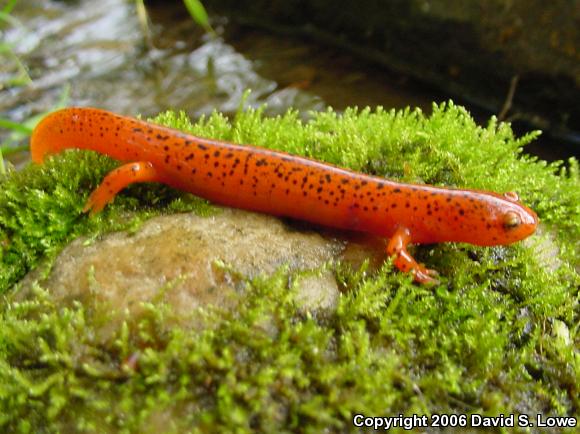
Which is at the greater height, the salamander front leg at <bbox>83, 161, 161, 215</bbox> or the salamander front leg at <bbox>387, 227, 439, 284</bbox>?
the salamander front leg at <bbox>83, 161, 161, 215</bbox>

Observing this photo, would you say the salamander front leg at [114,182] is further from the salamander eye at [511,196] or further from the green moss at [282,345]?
the salamander eye at [511,196]

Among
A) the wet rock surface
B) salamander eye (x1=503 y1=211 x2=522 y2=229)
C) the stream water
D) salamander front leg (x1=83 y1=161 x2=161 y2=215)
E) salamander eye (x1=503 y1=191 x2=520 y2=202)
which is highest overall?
salamander eye (x1=503 y1=191 x2=520 y2=202)

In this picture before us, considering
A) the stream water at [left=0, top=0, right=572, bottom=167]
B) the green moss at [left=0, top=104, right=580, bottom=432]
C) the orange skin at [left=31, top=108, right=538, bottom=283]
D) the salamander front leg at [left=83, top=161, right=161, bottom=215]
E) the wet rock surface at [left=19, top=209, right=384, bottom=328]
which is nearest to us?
the green moss at [left=0, top=104, right=580, bottom=432]

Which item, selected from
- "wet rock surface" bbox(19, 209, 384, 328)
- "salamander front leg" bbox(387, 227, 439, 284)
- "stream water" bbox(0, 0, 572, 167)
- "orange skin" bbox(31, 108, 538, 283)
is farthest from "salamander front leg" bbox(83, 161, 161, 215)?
"stream water" bbox(0, 0, 572, 167)

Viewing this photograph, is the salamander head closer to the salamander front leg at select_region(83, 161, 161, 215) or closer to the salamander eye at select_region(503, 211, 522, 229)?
the salamander eye at select_region(503, 211, 522, 229)

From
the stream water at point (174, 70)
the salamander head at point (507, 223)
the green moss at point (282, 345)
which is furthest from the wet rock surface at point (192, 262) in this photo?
the stream water at point (174, 70)

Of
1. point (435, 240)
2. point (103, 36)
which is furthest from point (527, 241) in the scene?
point (103, 36)

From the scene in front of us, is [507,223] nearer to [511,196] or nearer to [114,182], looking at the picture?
[511,196]
